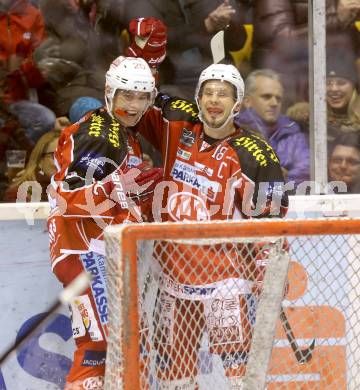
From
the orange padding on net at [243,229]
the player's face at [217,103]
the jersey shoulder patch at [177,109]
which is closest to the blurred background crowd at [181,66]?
the jersey shoulder patch at [177,109]

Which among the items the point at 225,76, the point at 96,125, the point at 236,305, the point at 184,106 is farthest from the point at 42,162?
the point at 236,305

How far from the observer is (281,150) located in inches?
185

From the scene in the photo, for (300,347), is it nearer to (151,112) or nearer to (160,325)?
(160,325)

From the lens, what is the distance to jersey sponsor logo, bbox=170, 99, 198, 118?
13.7ft

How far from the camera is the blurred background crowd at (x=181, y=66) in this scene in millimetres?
4527

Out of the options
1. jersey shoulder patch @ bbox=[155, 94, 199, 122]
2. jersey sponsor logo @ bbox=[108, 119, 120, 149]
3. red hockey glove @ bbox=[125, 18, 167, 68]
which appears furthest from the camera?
red hockey glove @ bbox=[125, 18, 167, 68]

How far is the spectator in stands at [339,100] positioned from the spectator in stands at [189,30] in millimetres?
392

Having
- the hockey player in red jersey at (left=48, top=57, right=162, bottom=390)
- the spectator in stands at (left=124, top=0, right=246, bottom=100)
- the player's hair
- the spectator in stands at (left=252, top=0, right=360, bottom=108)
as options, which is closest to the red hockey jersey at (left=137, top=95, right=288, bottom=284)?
the hockey player in red jersey at (left=48, top=57, right=162, bottom=390)

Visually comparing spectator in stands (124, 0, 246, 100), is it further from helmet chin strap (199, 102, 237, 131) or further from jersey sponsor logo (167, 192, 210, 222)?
jersey sponsor logo (167, 192, 210, 222)

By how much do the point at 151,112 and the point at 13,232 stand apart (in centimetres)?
76

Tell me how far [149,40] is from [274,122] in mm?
755

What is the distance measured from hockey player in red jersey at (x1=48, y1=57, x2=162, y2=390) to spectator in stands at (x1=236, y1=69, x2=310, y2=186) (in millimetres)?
708

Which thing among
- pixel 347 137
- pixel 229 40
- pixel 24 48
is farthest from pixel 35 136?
pixel 347 137

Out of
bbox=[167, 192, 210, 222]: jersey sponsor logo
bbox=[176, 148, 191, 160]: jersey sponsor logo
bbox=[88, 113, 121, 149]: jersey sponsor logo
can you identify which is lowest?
bbox=[167, 192, 210, 222]: jersey sponsor logo
